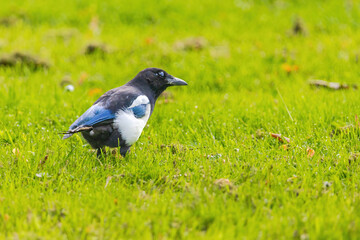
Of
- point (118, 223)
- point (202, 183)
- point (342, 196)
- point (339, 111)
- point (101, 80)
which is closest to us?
point (118, 223)

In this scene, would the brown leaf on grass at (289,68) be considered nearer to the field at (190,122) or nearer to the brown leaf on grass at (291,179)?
the field at (190,122)

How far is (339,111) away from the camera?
524 cm

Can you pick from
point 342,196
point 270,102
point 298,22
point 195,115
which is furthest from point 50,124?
point 298,22

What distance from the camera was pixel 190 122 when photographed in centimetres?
527

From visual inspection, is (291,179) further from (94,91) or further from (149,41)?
(149,41)

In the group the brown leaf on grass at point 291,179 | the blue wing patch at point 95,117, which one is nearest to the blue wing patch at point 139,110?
the blue wing patch at point 95,117

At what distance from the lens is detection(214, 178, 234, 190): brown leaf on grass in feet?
11.7

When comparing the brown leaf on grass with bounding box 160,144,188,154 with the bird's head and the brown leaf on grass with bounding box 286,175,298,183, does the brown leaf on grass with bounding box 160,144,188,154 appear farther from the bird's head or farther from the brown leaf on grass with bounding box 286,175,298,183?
the brown leaf on grass with bounding box 286,175,298,183

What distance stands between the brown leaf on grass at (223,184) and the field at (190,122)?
22mm

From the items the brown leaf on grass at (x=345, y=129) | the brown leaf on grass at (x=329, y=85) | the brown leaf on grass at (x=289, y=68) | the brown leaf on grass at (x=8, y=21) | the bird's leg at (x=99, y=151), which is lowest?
the brown leaf on grass at (x=329, y=85)

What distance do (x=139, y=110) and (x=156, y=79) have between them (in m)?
0.66

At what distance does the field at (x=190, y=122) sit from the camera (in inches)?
125

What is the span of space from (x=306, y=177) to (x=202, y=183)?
2.87 ft

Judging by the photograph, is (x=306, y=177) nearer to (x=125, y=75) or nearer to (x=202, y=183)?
(x=202, y=183)
